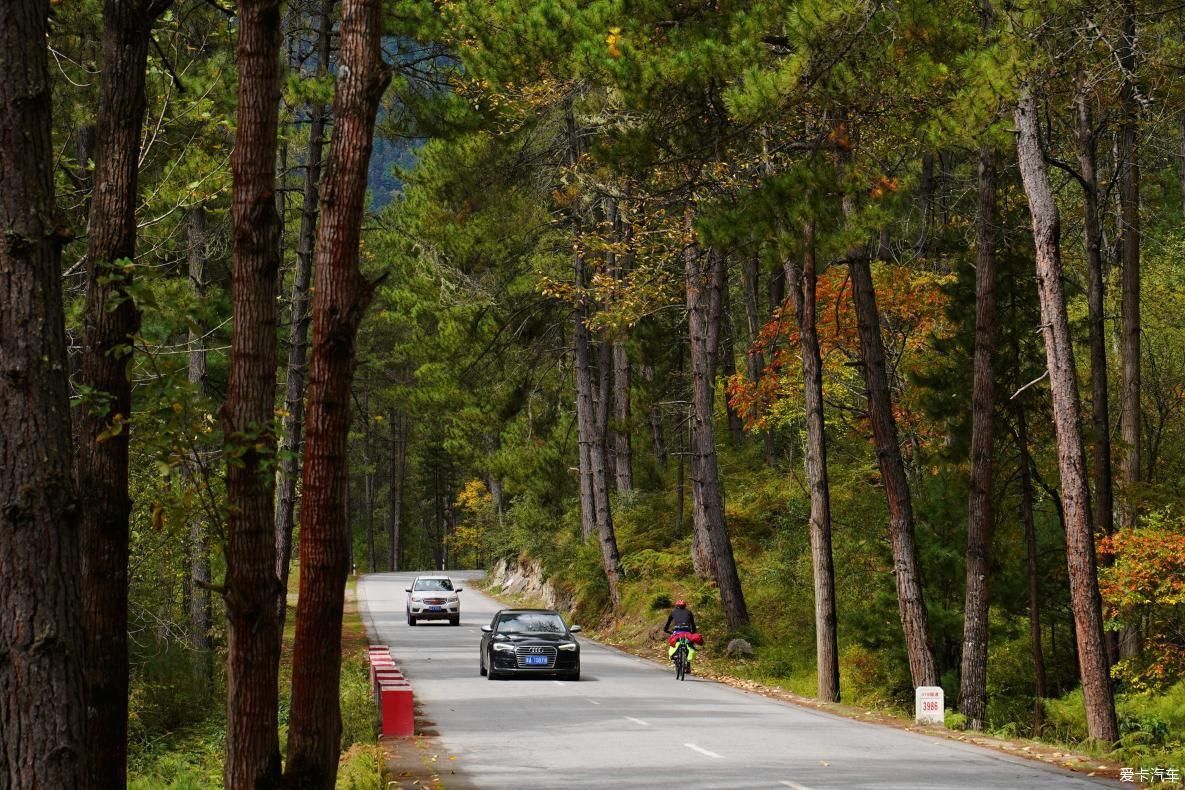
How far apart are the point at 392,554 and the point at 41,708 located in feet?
360

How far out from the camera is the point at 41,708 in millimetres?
5863

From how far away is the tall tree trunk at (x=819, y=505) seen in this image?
26531 mm

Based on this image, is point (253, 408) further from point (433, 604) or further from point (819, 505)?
point (433, 604)

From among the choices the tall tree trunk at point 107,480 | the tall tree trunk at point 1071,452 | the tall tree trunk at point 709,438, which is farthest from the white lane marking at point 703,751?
the tall tree trunk at point 709,438

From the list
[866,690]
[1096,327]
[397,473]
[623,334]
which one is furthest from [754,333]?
[397,473]

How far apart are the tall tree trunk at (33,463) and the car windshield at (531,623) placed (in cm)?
2439

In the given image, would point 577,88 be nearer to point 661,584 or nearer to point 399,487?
point 661,584

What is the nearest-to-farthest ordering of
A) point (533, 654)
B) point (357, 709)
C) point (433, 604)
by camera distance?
1. point (357, 709)
2. point (533, 654)
3. point (433, 604)

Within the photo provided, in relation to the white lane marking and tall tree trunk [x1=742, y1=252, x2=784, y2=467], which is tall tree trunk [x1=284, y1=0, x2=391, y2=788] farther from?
tall tree trunk [x1=742, y1=252, x2=784, y2=467]

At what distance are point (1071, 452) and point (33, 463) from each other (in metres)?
17.4

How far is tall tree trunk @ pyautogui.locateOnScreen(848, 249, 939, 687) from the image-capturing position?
1016 inches

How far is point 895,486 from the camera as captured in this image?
85.4ft

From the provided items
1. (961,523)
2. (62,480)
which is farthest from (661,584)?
(62,480)

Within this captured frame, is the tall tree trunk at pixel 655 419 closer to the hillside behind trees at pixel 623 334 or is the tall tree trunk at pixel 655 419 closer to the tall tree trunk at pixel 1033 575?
the hillside behind trees at pixel 623 334
